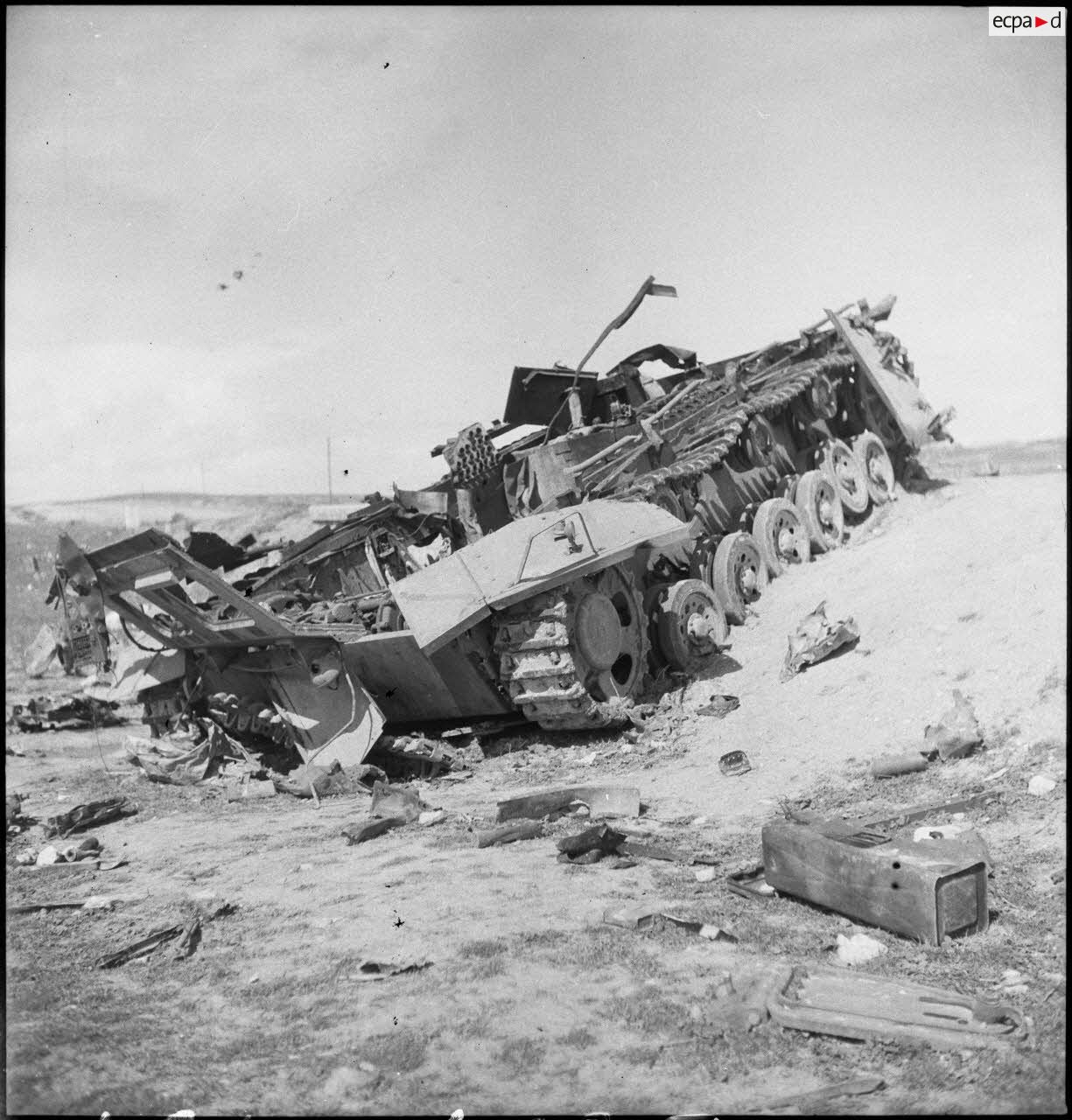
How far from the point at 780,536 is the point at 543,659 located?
4.98 meters

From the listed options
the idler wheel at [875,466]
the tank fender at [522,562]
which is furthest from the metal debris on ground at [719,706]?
the idler wheel at [875,466]

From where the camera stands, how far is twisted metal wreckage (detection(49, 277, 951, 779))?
861 cm

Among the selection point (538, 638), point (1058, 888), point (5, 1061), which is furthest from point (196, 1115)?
point (538, 638)

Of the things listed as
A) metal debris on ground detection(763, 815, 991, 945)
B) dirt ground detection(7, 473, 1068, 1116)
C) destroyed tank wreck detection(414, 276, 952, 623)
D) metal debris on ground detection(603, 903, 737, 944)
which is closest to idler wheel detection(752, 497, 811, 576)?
destroyed tank wreck detection(414, 276, 952, 623)

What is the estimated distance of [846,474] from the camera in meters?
14.3

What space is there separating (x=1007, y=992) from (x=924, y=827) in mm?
1779

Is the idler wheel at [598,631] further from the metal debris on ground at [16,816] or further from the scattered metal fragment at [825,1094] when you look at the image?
the scattered metal fragment at [825,1094]

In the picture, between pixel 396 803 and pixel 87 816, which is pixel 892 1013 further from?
pixel 87 816

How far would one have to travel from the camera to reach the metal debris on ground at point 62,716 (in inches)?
552

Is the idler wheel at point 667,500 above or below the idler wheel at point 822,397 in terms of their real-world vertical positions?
below

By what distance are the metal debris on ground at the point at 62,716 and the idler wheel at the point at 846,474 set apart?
9654 mm

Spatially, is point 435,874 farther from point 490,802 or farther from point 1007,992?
point 1007,992

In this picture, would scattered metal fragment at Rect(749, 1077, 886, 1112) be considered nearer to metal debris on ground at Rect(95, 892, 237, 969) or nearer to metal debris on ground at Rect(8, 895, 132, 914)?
metal debris on ground at Rect(95, 892, 237, 969)

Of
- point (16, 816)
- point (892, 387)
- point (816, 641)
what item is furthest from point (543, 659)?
point (892, 387)
